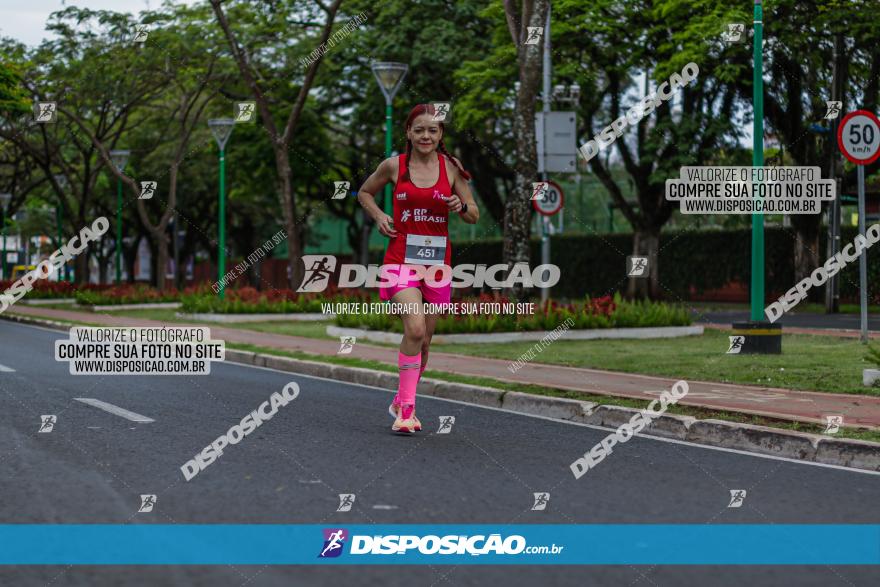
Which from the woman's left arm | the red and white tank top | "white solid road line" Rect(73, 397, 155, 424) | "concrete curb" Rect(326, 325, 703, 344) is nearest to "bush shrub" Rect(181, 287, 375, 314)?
"concrete curb" Rect(326, 325, 703, 344)

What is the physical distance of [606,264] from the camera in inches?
1652

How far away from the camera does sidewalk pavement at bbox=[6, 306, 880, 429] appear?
9.13 metres

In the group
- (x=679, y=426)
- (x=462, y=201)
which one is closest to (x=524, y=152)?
(x=679, y=426)

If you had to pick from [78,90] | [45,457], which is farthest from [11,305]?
[45,457]

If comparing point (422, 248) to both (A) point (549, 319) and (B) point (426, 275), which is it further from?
(A) point (549, 319)

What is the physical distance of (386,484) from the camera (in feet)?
21.3

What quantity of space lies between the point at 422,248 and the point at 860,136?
8081 millimetres

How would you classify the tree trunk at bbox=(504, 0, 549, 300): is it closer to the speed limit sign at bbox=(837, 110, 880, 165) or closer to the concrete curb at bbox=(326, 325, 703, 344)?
the concrete curb at bbox=(326, 325, 703, 344)

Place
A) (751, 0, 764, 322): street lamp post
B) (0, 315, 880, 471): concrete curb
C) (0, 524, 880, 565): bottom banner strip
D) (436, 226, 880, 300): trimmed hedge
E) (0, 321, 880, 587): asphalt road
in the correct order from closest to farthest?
(0, 321, 880, 587): asphalt road
(0, 524, 880, 565): bottom banner strip
(0, 315, 880, 471): concrete curb
(751, 0, 764, 322): street lamp post
(436, 226, 880, 300): trimmed hedge

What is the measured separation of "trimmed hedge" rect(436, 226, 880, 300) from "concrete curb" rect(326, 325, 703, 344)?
13370 mm

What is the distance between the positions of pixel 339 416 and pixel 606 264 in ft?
108

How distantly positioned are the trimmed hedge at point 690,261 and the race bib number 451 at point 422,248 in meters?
25.3
